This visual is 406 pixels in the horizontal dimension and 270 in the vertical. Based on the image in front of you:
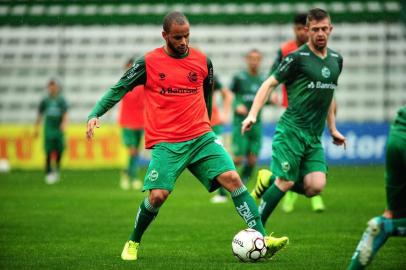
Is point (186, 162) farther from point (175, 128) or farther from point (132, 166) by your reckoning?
point (132, 166)

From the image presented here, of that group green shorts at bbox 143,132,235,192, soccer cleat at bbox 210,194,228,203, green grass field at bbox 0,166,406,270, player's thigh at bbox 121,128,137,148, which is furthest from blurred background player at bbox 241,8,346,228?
player's thigh at bbox 121,128,137,148

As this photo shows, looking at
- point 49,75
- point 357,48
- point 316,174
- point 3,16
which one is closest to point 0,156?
point 49,75

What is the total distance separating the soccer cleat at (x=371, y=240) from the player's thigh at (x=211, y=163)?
7.61 ft

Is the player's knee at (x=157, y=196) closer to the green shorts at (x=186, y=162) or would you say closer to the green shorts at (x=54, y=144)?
the green shorts at (x=186, y=162)

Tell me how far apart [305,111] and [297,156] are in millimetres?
498

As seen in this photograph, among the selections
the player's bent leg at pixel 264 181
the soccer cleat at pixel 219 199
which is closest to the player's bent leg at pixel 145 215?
the player's bent leg at pixel 264 181

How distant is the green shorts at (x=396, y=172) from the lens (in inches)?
239

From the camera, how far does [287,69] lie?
912 cm

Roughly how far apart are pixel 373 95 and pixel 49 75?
34.4 ft

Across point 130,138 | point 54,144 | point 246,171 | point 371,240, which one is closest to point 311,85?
point 371,240

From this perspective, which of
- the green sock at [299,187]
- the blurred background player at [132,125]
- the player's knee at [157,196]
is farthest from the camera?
the blurred background player at [132,125]

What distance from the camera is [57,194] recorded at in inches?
663

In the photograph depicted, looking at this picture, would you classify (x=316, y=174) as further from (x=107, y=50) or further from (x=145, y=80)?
(x=107, y=50)

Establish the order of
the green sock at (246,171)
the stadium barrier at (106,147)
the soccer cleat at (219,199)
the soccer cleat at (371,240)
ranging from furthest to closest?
1. the stadium barrier at (106,147)
2. the green sock at (246,171)
3. the soccer cleat at (219,199)
4. the soccer cleat at (371,240)
